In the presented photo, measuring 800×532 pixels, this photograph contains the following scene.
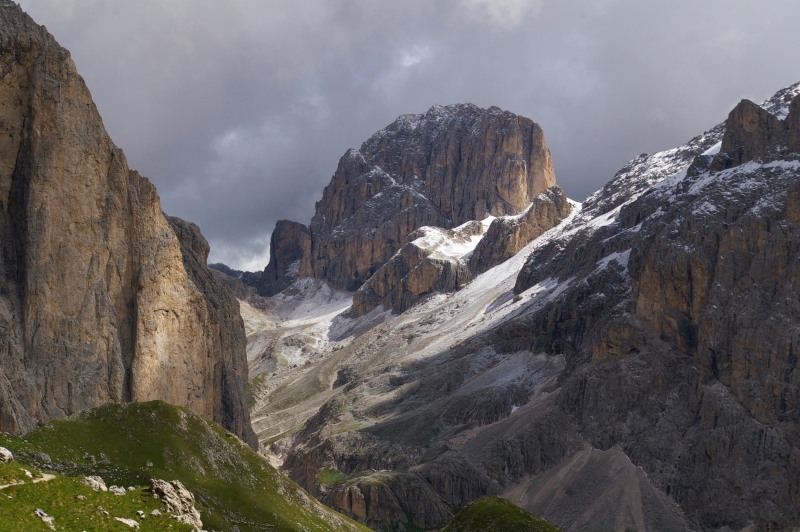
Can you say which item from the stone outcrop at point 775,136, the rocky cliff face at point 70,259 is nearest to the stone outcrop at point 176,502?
the rocky cliff face at point 70,259

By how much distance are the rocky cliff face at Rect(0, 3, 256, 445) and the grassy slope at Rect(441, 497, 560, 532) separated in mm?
36113

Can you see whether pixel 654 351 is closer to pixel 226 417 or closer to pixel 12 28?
pixel 226 417

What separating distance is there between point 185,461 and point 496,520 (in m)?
19.6

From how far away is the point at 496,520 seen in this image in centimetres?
5925

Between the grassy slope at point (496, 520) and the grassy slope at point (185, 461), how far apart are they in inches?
366

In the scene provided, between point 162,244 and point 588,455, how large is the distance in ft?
319

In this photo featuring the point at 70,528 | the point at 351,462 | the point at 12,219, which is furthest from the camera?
the point at 351,462

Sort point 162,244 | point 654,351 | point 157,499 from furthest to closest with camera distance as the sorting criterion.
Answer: point 654,351 → point 162,244 → point 157,499

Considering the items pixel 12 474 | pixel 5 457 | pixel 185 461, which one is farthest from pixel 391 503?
pixel 12 474

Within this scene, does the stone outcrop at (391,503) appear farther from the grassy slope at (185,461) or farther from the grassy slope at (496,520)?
the grassy slope at (496,520)

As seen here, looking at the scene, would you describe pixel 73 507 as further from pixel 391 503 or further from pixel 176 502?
pixel 391 503

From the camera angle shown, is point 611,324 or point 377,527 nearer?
point 377,527

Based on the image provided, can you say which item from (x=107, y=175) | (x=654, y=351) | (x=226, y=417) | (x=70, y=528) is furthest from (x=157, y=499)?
(x=654, y=351)

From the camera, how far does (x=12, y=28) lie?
92188mm
